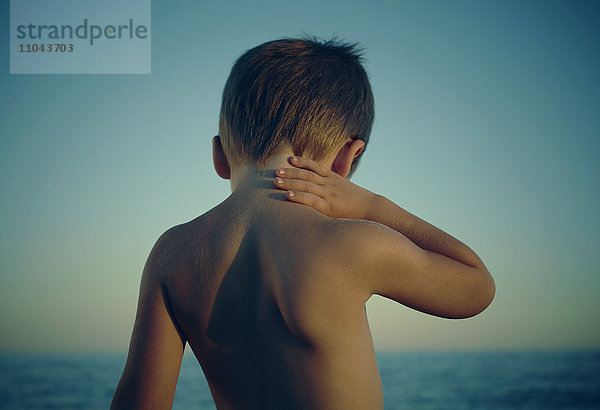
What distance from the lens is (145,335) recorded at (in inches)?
57.1

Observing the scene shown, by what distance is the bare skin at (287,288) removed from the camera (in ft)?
4.02

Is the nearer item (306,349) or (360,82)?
(306,349)

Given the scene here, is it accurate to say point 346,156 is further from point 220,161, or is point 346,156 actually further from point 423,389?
point 423,389

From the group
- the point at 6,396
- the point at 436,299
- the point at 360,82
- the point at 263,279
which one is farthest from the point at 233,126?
the point at 6,396

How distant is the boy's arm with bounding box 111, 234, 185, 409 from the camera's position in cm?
143

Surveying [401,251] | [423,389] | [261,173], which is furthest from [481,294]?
[423,389]

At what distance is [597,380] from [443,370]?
9.86 metres

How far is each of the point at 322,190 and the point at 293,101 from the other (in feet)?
0.98

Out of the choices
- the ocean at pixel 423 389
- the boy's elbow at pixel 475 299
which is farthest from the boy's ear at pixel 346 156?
the ocean at pixel 423 389

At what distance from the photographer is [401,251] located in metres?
1.27

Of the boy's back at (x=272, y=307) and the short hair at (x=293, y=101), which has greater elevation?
the short hair at (x=293, y=101)

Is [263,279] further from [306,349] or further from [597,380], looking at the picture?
[597,380]

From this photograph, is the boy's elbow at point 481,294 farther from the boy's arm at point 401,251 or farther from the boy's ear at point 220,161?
the boy's ear at point 220,161

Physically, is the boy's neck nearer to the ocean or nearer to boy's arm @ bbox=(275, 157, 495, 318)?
boy's arm @ bbox=(275, 157, 495, 318)
